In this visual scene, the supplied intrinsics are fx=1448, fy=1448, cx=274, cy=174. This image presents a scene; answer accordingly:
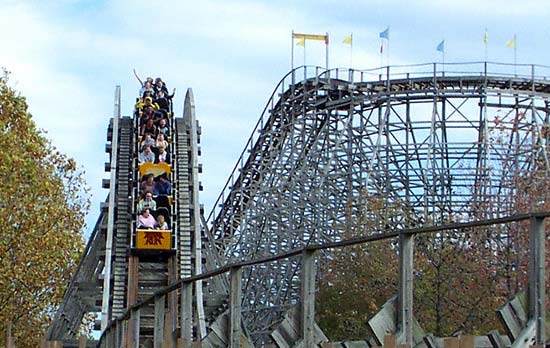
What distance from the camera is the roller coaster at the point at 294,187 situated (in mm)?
23266

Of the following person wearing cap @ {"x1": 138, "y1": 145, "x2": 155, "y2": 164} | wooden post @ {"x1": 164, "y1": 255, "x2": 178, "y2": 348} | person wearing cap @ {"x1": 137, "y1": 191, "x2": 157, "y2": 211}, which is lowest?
wooden post @ {"x1": 164, "y1": 255, "x2": 178, "y2": 348}

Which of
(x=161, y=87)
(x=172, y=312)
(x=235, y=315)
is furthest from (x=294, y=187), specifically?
(x=235, y=315)

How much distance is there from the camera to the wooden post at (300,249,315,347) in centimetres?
743

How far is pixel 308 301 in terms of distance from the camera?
747cm

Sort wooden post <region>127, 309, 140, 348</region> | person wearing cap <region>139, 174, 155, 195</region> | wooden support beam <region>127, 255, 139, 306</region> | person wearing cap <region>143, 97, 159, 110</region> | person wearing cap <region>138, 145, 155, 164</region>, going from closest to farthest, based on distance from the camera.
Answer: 1. wooden post <region>127, 309, 140, 348</region>
2. wooden support beam <region>127, 255, 139, 306</region>
3. person wearing cap <region>139, 174, 155, 195</region>
4. person wearing cap <region>138, 145, 155, 164</region>
5. person wearing cap <region>143, 97, 159, 110</region>

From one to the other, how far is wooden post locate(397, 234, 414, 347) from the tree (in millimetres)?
24801

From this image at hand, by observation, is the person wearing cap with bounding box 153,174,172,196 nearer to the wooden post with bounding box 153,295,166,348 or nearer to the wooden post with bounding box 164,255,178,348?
the wooden post with bounding box 164,255,178,348

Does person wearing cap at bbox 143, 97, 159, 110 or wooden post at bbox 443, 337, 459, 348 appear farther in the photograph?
person wearing cap at bbox 143, 97, 159, 110

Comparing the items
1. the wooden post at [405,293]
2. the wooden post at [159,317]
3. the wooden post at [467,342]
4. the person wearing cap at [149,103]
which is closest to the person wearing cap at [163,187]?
the person wearing cap at [149,103]

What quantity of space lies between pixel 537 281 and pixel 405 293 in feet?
2.53

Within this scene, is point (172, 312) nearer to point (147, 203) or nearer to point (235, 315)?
point (147, 203)

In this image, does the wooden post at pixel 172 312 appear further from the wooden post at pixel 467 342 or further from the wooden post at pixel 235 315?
the wooden post at pixel 467 342

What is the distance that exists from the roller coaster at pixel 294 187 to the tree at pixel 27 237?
3961 millimetres

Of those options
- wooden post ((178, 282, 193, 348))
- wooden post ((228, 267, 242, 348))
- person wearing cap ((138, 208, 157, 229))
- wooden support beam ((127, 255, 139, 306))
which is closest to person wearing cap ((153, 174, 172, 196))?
person wearing cap ((138, 208, 157, 229))
